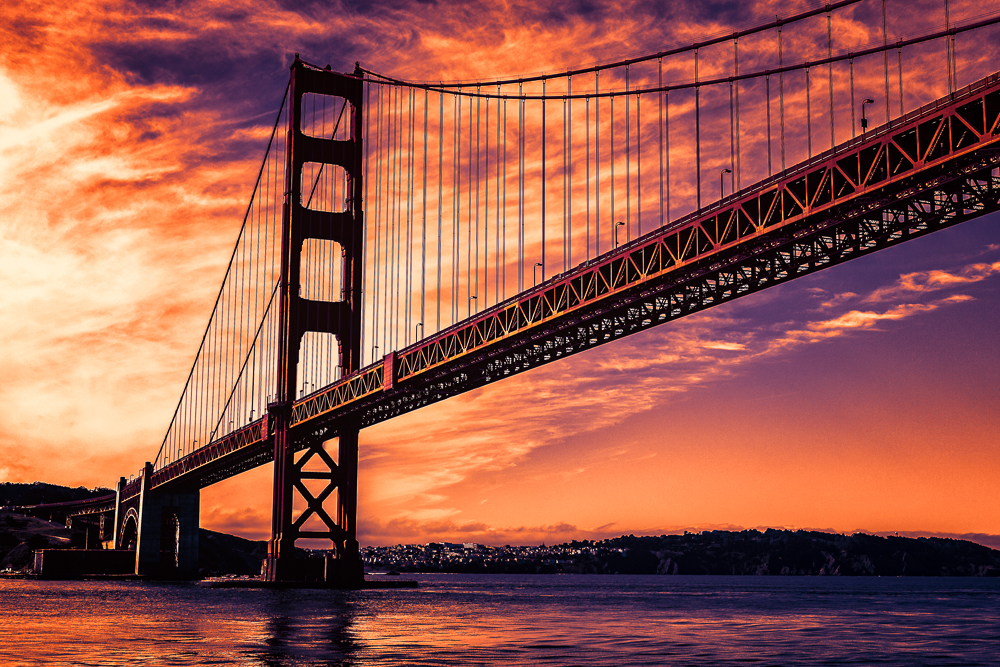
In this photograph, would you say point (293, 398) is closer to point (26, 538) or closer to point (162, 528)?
point (162, 528)

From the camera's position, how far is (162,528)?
10769cm

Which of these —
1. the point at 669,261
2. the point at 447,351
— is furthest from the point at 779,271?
the point at 447,351

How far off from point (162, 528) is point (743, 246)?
84557mm

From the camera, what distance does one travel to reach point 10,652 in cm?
2772

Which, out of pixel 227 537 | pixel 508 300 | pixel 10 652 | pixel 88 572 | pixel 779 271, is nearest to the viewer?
pixel 10 652

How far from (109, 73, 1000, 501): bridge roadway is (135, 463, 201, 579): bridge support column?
48.3 meters

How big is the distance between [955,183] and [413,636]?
66.0 ft

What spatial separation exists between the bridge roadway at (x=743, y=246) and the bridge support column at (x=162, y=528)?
158 feet

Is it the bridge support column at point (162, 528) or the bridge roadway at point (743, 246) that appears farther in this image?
the bridge support column at point (162, 528)

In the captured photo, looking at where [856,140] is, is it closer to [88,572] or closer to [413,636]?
[413,636]

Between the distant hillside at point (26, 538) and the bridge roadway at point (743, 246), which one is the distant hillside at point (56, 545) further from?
the bridge roadway at point (743, 246)

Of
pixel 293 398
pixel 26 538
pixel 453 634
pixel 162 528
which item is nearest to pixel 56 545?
pixel 26 538

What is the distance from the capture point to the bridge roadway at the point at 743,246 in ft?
97.3

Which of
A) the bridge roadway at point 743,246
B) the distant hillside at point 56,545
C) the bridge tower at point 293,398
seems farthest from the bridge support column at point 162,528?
the bridge roadway at point 743,246
